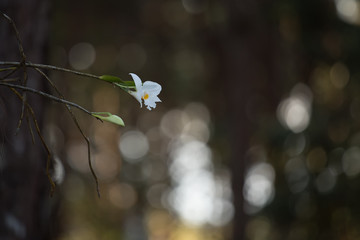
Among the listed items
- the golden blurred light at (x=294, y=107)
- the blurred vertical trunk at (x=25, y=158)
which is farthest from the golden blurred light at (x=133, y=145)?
the blurred vertical trunk at (x=25, y=158)

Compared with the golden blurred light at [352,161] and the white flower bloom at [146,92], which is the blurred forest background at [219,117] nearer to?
the golden blurred light at [352,161]

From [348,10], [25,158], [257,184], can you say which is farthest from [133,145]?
[25,158]

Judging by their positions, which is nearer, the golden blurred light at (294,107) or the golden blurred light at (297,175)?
the golden blurred light at (297,175)

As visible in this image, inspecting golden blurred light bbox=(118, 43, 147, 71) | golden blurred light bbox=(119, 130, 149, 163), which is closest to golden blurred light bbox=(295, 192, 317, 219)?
golden blurred light bbox=(118, 43, 147, 71)

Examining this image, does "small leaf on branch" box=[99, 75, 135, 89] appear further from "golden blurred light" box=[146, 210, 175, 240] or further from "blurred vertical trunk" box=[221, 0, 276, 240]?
"golden blurred light" box=[146, 210, 175, 240]

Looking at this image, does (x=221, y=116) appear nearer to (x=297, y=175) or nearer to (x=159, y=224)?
(x=297, y=175)
